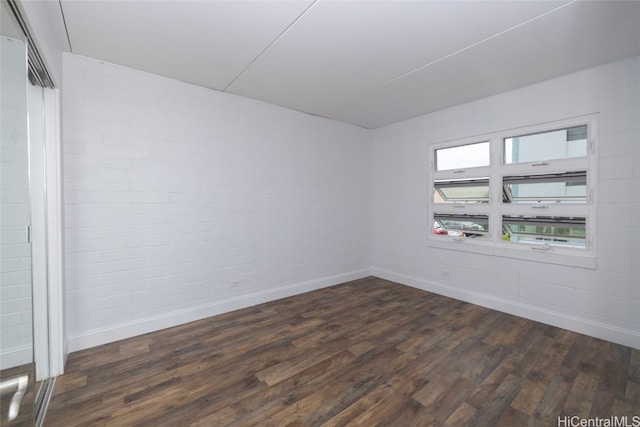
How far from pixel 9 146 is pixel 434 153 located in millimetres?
4460

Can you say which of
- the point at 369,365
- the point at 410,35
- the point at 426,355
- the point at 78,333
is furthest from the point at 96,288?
the point at 410,35

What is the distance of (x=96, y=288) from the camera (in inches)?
→ 103

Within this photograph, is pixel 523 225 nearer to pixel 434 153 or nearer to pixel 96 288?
pixel 434 153

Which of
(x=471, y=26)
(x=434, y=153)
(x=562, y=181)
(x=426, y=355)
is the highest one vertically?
(x=471, y=26)

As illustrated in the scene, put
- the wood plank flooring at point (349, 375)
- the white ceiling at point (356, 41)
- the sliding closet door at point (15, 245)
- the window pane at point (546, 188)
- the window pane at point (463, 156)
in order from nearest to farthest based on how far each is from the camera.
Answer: the sliding closet door at point (15, 245) → the wood plank flooring at point (349, 375) → the white ceiling at point (356, 41) → the window pane at point (546, 188) → the window pane at point (463, 156)

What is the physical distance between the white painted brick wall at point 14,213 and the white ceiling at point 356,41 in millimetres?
754

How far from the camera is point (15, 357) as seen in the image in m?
1.64

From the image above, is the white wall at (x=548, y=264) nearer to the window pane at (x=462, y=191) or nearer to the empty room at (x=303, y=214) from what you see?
the empty room at (x=303, y=214)

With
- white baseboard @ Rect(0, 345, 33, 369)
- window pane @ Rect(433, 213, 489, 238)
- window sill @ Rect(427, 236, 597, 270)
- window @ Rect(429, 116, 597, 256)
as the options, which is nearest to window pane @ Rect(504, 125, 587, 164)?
window @ Rect(429, 116, 597, 256)

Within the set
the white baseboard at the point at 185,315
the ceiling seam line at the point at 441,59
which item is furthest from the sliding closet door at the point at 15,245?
the ceiling seam line at the point at 441,59

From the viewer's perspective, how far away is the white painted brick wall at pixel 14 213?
60.2 inches

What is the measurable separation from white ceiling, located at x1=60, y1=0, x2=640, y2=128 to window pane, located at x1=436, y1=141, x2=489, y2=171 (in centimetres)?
74

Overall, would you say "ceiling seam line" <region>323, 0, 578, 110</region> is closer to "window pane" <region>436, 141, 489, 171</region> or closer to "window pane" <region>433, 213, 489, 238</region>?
"window pane" <region>436, 141, 489, 171</region>

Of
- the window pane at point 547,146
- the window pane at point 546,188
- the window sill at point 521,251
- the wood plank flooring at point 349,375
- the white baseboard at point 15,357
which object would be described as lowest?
the wood plank flooring at point 349,375
